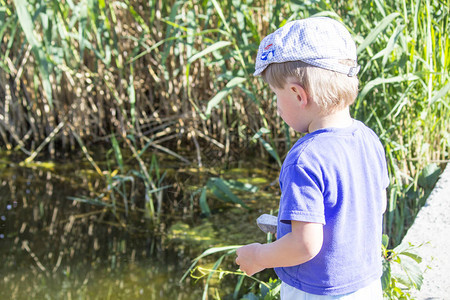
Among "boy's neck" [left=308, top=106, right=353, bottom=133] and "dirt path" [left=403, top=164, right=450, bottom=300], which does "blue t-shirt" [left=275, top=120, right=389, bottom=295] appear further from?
"dirt path" [left=403, top=164, right=450, bottom=300]

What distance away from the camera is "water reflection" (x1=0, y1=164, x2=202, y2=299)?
211 centimetres

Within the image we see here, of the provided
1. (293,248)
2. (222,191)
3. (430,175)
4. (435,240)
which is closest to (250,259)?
(293,248)

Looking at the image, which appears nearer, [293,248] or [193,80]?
[293,248]

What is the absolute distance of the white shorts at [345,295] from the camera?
98 centimetres

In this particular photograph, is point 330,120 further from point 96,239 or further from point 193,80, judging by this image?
point 193,80

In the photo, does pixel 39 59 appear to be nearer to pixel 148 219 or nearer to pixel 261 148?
pixel 148 219

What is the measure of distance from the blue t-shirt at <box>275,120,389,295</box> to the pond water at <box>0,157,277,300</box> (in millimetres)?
1187

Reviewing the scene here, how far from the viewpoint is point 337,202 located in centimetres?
92

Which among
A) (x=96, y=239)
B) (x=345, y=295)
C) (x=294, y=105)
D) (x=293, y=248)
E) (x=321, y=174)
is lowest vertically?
(x=96, y=239)

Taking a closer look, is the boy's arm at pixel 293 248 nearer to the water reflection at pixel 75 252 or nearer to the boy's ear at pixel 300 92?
the boy's ear at pixel 300 92

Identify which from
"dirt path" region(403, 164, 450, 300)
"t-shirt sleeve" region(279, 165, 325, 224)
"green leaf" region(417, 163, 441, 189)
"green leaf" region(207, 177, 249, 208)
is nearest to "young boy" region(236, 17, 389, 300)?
"t-shirt sleeve" region(279, 165, 325, 224)

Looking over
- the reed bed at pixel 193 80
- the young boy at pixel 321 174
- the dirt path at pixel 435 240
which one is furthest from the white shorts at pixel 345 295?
the reed bed at pixel 193 80

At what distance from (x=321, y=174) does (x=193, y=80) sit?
2.51 metres

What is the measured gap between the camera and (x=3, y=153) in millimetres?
3432
